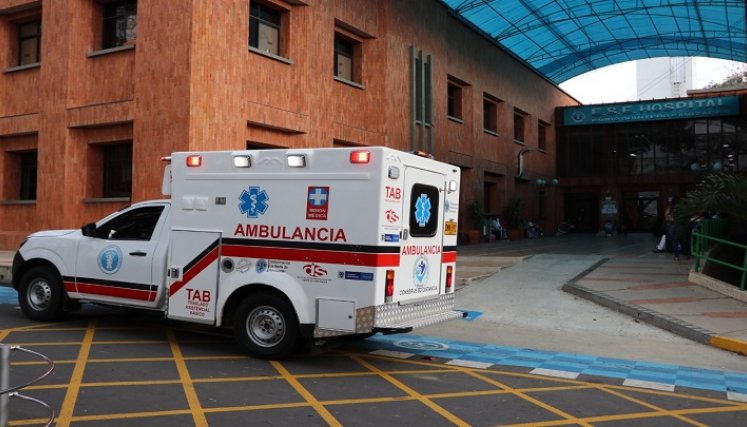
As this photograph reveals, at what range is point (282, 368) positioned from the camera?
6.63 metres

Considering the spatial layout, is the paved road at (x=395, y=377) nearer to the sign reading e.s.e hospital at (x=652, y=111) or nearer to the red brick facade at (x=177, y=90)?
the red brick facade at (x=177, y=90)

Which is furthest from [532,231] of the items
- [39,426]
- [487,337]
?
[39,426]

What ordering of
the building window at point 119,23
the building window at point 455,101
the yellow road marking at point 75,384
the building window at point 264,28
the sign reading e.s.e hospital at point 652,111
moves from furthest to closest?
the sign reading e.s.e hospital at point 652,111 → the building window at point 455,101 → the building window at point 264,28 → the building window at point 119,23 → the yellow road marking at point 75,384

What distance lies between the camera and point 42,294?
8.75m

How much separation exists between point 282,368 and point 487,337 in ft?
11.5

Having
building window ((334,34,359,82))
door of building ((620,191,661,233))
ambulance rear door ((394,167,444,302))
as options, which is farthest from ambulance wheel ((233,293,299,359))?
door of building ((620,191,661,233))

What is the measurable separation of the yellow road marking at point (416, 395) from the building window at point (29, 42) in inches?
640

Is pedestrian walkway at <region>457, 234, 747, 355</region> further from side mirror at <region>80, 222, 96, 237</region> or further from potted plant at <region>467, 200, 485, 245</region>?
potted plant at <region>467, 200, 485, 245</region>

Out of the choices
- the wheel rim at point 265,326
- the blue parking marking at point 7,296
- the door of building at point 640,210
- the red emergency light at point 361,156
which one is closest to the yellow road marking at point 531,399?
the wheel rim at point 265,326

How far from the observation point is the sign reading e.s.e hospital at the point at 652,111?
37.1 metres

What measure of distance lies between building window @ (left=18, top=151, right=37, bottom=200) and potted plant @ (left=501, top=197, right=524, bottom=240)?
69.5 ft

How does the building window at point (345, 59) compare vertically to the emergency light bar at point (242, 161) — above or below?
above

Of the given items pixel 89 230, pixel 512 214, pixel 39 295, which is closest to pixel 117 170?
pixel 39 295

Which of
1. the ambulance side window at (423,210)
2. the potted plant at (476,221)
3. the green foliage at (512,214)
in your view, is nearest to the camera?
the ambulance side window at (423,210)
